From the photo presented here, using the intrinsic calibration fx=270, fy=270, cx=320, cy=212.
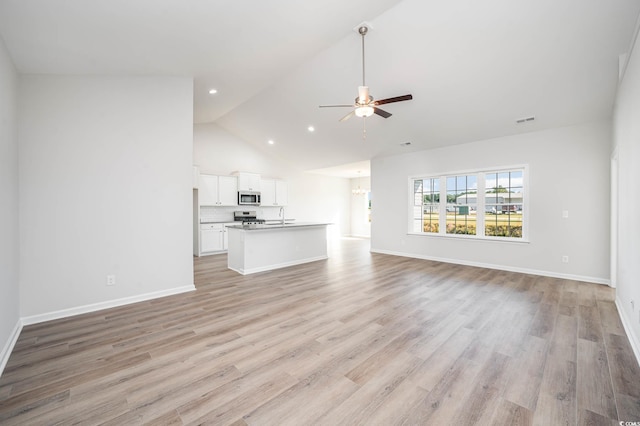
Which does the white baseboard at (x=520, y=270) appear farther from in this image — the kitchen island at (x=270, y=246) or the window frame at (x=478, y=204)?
the kitchen island at (x=270, y=246)

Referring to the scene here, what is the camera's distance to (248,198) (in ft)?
26.8

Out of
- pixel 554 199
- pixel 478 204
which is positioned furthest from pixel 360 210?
pixel 554 199

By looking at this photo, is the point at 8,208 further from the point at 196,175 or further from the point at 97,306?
the point at 196,175

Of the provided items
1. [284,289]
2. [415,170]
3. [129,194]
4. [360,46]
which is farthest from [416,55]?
[129,194]

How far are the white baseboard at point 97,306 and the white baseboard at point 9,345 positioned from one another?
4.9 inches

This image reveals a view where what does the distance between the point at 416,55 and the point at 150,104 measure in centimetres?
377

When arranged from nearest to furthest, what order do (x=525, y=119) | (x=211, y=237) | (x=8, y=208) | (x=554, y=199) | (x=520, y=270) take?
(x=8, y=208), (x=525, y=119), (x=554, y=199), (x=520, y=270), (x=211, y=237)

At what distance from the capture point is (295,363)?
221cm

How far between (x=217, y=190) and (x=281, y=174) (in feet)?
8.49

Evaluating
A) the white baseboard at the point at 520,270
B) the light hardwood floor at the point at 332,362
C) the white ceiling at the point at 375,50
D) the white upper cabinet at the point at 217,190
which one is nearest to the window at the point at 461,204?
the white baseboard at the point at 520,270

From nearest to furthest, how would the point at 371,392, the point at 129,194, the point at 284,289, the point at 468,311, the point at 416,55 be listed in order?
the point at 371,392, the point at 468,311, the point at 129,194, the point at 416,55, the point at 284,289

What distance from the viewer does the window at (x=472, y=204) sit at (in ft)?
17.9

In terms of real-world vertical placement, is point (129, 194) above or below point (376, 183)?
below

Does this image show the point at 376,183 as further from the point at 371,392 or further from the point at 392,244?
the point at 371,392
